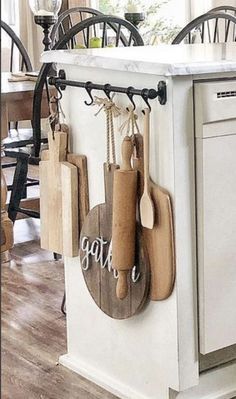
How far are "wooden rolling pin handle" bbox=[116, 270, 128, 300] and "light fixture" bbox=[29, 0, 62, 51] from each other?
1.36 meters

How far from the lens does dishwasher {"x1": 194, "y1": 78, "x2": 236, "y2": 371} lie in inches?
70.2

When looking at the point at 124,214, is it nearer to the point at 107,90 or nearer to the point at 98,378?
the point at 107,90

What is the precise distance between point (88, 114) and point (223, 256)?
0.53 m

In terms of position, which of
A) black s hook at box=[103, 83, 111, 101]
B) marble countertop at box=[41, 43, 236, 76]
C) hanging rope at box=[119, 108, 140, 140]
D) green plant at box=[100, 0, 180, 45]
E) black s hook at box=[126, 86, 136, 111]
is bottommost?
hanging rope at box=[119, 108, 140, 140]

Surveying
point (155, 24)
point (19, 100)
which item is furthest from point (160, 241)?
point (155, 24)

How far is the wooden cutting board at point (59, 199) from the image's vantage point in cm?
207

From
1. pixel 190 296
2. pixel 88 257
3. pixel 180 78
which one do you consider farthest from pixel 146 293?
pixel 180 78

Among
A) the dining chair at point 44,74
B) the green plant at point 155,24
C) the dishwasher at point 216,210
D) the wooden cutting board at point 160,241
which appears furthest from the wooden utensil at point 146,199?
the green plant at point 155,24

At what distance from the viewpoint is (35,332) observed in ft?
8.20

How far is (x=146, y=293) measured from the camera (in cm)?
190

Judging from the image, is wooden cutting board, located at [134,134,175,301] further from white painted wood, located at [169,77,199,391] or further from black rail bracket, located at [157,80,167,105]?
black rail bracket, located at [157,80,167,105]

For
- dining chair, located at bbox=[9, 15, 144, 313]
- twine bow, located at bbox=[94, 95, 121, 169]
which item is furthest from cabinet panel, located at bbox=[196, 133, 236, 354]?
dining chair, located at bbox=[9, 15, 144, 313]

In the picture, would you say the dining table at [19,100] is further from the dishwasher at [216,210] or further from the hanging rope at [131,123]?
the dishwasher at [216,210]

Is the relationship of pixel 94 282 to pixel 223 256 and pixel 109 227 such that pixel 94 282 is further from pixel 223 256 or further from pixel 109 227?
pixel 223 256
